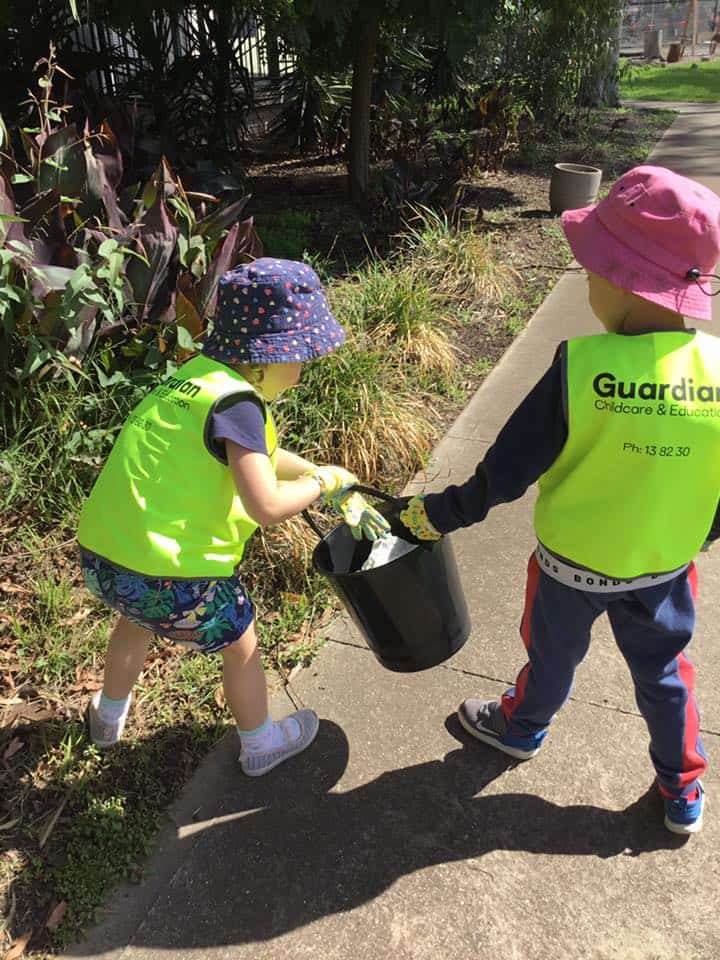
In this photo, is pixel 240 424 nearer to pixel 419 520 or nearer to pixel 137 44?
pixel 419 520

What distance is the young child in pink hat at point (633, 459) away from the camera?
168cm

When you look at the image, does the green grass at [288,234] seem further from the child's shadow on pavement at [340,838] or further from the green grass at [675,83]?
the green grass at [675,83]

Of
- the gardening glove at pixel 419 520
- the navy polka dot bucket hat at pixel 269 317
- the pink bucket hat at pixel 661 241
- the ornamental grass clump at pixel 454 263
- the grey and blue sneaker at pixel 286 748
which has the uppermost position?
the pink bucket hat at pixel 661 241

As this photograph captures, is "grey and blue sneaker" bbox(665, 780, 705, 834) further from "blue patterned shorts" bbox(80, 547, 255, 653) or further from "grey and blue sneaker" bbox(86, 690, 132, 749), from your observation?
"grey and blue sneaker" bbox(86, 690, 132, 749)

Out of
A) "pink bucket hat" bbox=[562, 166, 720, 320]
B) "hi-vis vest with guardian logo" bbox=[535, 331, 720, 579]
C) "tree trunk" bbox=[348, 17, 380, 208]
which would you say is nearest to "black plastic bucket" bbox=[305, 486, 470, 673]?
"hi-vis vest with guardian logo" bbox=[535, 331, 720, 579]

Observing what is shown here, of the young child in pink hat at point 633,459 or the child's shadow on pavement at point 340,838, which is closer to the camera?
the young child in pink hat at point 633,459

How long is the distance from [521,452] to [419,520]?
36 cm

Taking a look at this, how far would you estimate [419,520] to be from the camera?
2.05 metres

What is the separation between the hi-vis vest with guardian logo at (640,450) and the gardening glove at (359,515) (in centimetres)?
56

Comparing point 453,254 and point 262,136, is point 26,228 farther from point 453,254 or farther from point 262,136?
point 262,136

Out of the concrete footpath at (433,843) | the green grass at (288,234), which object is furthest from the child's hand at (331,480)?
the green grass at (288,234)

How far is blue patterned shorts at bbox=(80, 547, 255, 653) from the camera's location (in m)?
1.98

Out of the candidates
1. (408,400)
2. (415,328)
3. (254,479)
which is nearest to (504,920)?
(254,479)

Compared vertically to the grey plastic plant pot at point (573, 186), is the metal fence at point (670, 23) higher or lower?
higher
